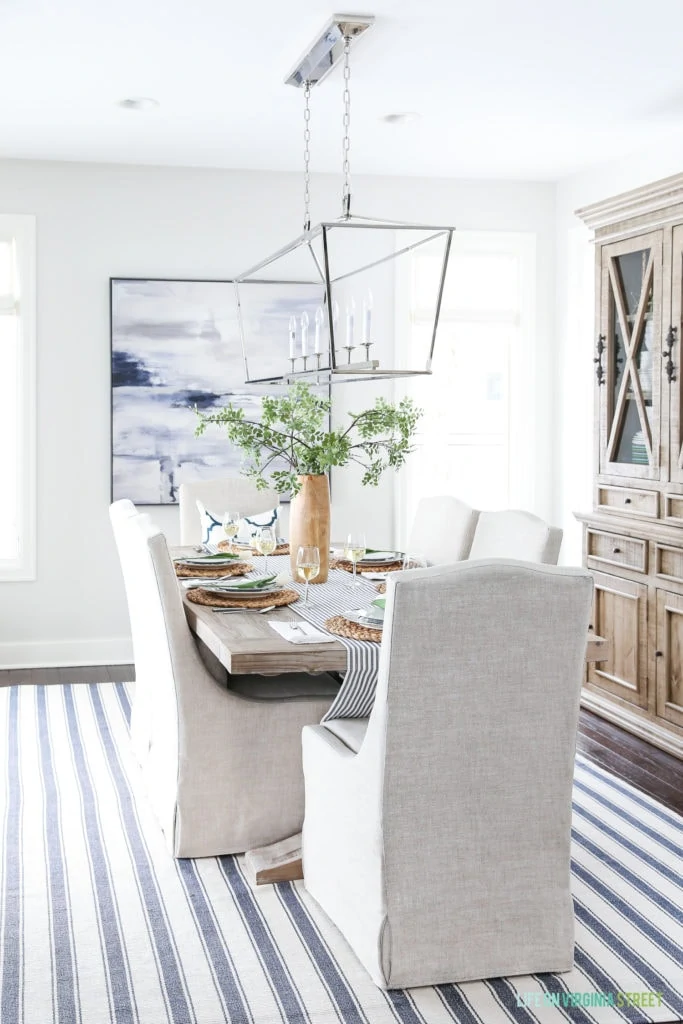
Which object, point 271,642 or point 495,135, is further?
point 495,135

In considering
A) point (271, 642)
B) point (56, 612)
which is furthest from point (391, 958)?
point (56, 612)

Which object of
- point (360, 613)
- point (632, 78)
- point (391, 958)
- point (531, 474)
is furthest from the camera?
point (531, 474)

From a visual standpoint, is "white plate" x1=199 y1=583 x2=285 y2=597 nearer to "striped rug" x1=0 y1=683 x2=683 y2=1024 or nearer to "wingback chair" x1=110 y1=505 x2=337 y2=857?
"wingback chair" x1=110 y1=505 x2=337 y2=857

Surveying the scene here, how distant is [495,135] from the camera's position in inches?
199

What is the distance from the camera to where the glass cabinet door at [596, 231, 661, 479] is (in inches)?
176

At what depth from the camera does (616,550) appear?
4.72 meters

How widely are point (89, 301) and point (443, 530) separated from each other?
241cm

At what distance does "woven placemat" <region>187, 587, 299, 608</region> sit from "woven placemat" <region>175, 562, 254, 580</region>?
0.37 meters

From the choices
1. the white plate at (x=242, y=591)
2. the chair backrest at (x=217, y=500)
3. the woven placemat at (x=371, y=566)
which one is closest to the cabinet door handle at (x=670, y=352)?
the woven placemat at (x=371, y=566)

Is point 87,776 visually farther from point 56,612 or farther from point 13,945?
point 56,612

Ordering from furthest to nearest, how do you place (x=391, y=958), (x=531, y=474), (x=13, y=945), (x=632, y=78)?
1. (x=531, y=474)
2. (x=632, y=78)
3. (x=13, y=945)
4. (x=391, y=958)

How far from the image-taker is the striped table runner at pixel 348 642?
2688mm

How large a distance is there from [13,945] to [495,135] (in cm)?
401

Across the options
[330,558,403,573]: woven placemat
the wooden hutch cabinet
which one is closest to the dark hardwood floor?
the wooden hutch cabinet
